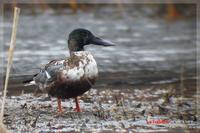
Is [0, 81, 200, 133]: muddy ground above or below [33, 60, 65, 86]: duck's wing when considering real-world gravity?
below

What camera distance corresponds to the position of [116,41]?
540 inches

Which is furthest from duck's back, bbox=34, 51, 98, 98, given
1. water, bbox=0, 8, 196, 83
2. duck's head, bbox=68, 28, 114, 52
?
water, bbox=0, 8, 196, 83

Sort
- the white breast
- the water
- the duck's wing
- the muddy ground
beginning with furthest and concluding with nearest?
the water, the duck's wing, the white breast, the muddy ground

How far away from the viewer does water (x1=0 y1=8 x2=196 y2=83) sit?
11180mm

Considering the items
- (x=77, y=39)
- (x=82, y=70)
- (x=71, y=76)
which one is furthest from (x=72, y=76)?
(x=77, y=39)

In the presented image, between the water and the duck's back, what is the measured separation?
10.2ft

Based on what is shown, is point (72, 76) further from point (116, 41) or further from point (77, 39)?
point (116, 41)

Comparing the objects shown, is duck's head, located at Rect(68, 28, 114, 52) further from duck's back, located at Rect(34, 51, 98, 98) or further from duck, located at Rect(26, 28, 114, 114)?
duck's back, located at Rect(34, 51, 98, 98)

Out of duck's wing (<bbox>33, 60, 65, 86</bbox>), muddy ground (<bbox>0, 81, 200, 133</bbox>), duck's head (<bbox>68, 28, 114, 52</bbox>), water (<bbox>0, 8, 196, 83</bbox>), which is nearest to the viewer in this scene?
muddy ground (<bbox>0, 81, 200, 133</bbox>)

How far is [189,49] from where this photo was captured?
13109mm

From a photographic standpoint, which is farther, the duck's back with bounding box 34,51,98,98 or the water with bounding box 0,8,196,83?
the water with bounding box 0,8,196,83

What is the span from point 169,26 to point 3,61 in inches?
241

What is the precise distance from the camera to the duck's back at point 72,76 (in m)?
6.77

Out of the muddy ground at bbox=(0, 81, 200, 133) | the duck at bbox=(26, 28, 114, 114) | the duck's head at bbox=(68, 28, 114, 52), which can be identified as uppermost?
the duck's head at bbox=(68, 28, 114, 52)
